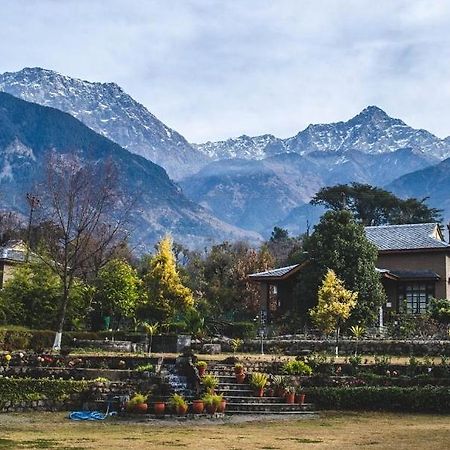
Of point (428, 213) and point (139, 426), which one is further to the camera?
point (428, 213)

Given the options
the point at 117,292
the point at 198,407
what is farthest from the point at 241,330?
the point at 198,407

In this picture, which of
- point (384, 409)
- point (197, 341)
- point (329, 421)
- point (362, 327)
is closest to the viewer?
point (329, 421)

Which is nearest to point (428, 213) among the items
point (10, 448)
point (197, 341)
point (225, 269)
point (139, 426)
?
point (225, 269)

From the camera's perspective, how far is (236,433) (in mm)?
17922

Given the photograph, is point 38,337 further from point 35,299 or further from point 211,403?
point 211,403

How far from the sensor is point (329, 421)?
67.2ft

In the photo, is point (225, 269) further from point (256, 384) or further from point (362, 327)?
point (256, 384)

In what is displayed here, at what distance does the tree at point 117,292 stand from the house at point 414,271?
45.9ft

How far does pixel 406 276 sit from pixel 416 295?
4.51 feet

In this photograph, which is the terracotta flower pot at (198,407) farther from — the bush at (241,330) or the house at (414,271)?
the house at (414,271)

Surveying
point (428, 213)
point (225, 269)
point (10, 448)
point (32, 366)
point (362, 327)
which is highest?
point (428, 213)

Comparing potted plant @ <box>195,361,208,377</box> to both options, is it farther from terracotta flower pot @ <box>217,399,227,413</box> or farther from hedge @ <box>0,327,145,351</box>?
hedge @ <box>0,327,145,351</box>

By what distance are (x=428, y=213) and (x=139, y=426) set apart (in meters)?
62.1

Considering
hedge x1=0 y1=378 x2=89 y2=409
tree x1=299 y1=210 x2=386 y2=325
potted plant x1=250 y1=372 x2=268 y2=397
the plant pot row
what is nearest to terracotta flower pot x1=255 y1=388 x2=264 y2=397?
potted plant x1=250 y1=372 x2=268 y2=397
